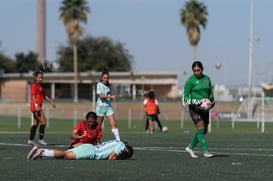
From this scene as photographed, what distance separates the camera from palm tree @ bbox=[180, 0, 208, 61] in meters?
79.0

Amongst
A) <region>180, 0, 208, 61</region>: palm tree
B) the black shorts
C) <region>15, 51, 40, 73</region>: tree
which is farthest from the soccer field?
<region>15, 51, 40, 73</region>: tree

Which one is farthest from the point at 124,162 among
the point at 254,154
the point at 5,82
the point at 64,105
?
the point at 5,82

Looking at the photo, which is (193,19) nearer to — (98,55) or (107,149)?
(98,55)

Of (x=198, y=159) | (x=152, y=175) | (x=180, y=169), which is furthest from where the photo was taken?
(x=198, y=159)

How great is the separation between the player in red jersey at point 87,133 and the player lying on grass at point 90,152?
0.40 metres

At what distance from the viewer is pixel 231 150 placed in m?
17.6

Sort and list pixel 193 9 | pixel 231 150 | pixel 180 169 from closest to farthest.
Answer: pixel 180 169 → pixel 231 150 → pixel 193 9

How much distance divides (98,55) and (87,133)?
105953 mm

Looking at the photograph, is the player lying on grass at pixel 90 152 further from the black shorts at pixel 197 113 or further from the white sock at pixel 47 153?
the black shorts at pixel 197 113

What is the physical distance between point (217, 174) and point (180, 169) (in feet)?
2.97

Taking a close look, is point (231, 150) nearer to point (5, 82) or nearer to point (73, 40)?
point (73, 40)

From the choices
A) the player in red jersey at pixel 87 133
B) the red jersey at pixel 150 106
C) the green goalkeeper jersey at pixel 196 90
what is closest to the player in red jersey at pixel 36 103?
the player in red jersey at pixel 87 133

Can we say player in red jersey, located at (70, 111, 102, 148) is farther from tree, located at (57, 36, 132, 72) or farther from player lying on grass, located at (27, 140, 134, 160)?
tree, located at (57, 36, 132, 72)

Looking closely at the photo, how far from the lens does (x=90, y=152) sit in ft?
45.5
